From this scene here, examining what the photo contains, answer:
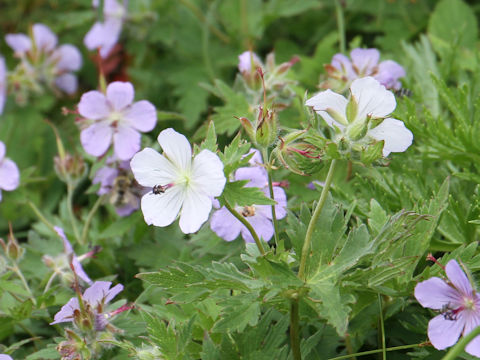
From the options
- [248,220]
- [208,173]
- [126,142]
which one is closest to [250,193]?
[208,173]

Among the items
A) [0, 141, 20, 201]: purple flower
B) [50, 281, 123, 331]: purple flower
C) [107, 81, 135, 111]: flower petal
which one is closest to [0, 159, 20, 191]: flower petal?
[0, 141, 20, 201]: purple flower

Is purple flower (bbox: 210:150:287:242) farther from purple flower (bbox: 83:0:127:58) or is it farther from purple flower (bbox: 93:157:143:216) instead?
purple flower (bbox: 83:0:127:58)

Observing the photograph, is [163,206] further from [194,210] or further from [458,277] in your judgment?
[458,277]

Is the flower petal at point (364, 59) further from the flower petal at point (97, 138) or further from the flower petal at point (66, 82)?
the flower petal at point (66, 82)

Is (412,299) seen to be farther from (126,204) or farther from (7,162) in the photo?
(7,162)

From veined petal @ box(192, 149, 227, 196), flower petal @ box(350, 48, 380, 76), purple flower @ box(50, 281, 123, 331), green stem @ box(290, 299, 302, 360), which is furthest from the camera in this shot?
flower petal @ box(350, 48, 380, 76)

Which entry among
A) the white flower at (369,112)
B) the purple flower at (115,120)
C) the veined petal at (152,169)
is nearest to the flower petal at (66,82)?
the purple flower at (115,120)
